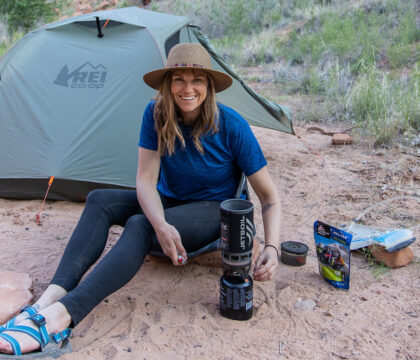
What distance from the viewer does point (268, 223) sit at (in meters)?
1.88

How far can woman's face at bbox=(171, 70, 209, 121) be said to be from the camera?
186 cm

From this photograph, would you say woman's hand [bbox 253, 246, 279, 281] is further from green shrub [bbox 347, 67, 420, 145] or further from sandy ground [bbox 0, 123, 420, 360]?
green shrub [bbox 347, 67, 420, 145]

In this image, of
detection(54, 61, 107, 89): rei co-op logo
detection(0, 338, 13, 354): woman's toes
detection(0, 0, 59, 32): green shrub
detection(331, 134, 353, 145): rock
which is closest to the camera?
detection(0, 338, 13, 354): woman's toes

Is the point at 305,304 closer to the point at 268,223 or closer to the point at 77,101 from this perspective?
the point at 268,223

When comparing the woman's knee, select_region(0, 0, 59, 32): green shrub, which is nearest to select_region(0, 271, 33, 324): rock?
the woman's knee

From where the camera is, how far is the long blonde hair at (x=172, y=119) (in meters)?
1.90

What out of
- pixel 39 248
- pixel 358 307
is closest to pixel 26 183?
pixel 39 248

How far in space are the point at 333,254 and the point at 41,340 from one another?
52.7 inches

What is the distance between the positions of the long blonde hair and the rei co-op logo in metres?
1.59

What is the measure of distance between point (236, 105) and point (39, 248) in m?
2.21

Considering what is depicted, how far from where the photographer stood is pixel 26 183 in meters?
3.21

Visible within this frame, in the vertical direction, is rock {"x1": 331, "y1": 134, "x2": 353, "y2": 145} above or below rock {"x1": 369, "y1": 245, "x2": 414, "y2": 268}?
below

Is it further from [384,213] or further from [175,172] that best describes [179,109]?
[384,213]

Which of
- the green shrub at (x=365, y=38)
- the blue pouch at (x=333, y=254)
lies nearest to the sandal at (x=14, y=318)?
the blue pouch at (x=333, y=254)
